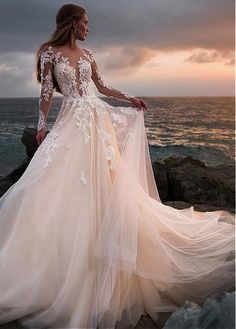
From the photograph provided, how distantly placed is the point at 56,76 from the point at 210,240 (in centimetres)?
216

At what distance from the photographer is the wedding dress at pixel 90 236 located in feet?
13.4

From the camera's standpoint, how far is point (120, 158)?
15.4 ft

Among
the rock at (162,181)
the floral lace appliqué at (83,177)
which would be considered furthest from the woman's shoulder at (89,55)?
the rock at (162,181)

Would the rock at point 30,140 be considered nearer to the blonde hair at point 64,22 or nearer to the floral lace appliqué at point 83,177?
the blonde hair at point 64,22

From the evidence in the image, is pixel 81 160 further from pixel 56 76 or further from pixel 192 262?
pixel 192 262

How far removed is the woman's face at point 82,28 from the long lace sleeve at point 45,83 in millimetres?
312

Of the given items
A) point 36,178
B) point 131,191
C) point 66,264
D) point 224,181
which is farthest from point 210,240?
point 224,181

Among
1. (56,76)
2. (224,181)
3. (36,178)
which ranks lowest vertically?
(224,181)

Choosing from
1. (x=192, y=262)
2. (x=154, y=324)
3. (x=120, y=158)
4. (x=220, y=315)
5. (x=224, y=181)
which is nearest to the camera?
(x=220, y=315)

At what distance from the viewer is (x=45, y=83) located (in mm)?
4793

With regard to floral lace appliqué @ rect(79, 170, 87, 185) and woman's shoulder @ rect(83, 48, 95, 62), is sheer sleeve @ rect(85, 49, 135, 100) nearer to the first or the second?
woman's shoulder @ rect(83, 48, 95, 62)

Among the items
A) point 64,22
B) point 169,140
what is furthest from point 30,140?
point 169,140

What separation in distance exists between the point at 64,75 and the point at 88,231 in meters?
1.50

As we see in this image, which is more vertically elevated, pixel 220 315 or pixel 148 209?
pixel 148 209
